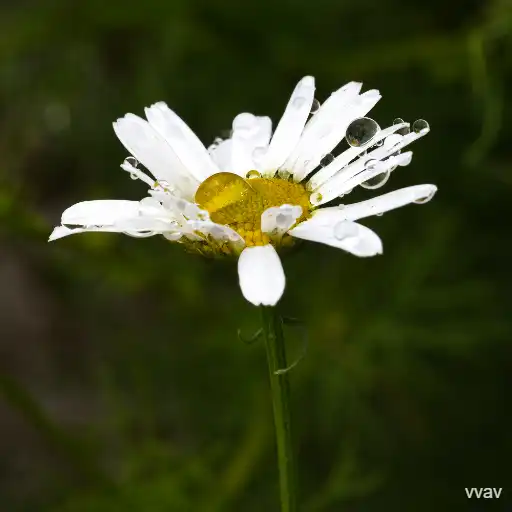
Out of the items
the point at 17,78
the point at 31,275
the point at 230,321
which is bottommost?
the point at 230,321

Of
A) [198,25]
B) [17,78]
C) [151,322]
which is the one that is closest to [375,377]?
[151,322]

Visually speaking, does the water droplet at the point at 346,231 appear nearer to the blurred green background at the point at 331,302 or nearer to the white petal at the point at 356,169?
the white petal at the point at 356,169

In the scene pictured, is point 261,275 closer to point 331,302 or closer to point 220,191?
point 220,191

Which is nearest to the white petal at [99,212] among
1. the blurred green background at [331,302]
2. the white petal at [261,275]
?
the white petal at [261,275]

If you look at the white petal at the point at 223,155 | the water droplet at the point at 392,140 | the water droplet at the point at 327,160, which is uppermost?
the white petal at the point at 223,155

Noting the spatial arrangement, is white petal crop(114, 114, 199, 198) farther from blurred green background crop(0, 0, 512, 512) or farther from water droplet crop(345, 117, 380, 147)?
blurred green background crop(0, 0, 512, 512)

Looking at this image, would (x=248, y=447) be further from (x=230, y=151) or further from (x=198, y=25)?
(x=198, y=25)
